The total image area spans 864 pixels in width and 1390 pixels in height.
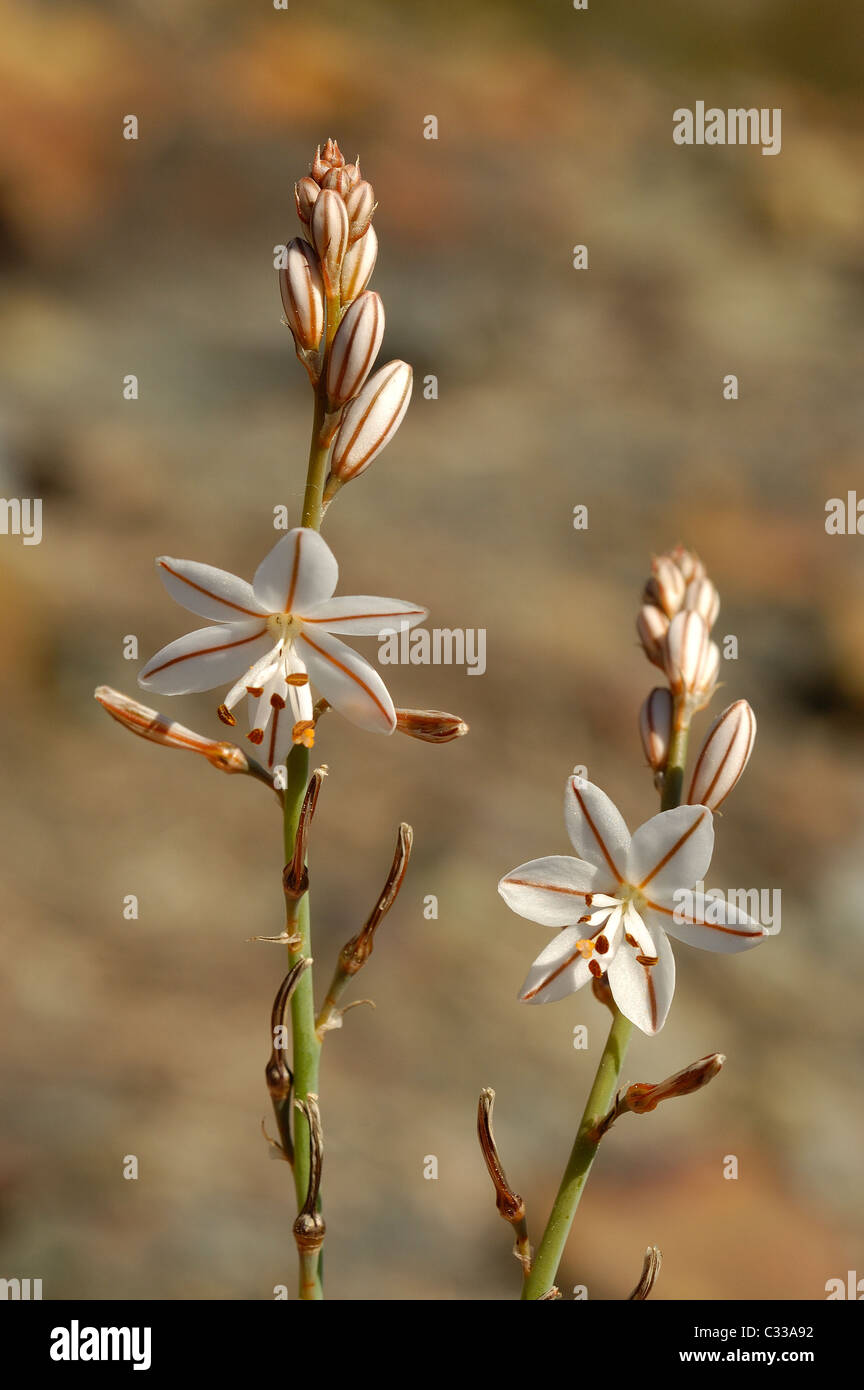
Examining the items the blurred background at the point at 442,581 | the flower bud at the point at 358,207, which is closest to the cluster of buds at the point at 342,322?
the flower bud at the point at 358,207

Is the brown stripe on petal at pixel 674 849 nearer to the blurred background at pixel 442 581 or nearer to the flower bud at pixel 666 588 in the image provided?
the flower bud at pixel 666 588

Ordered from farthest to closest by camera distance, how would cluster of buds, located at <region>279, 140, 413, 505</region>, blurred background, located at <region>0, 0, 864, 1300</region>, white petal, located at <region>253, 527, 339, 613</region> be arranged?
blurred background, located at <region>0, 0, 864, 1300</region> → cluster of buds, located at <region>279, 140, 413, 505</region> → white petal, located at <region>253, 527, 339, 613</region>

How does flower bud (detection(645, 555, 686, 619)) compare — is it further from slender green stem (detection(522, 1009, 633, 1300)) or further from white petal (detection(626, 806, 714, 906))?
slender green stem (detection(522, 1009, 633, 1300))

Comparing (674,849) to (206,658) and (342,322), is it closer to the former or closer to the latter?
(206,658)

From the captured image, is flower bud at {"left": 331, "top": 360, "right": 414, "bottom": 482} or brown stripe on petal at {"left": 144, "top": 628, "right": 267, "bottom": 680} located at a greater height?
flower bud at {"left": 331, "top": 360, "right": 414, "bottom": 482}

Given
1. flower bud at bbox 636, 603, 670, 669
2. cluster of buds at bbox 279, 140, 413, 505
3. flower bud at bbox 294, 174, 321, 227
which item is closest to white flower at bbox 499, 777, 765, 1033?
flower bud at bbox 636, 603, 670, 669

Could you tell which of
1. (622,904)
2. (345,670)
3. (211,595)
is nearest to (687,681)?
(622,904)

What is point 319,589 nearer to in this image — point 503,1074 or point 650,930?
point 650,930

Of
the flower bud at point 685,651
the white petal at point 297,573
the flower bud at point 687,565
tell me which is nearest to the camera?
the white petal at point 297,573
